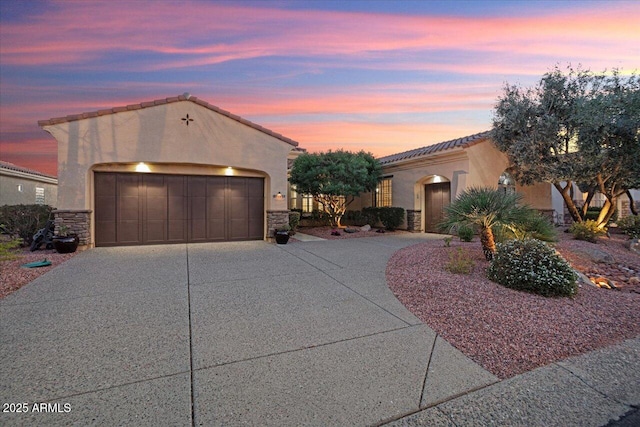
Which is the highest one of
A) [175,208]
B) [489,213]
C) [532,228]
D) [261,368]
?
[175,208]

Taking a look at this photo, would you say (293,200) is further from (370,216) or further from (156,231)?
(156,231)

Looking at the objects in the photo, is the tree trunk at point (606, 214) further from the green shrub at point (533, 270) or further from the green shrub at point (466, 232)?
the green shrub at point (533, 270)

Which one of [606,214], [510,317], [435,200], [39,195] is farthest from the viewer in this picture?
[39,195]

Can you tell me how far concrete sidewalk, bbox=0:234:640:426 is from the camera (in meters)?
2.21

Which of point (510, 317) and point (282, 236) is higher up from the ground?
point (282, 236)

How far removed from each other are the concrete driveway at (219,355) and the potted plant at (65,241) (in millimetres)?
3391

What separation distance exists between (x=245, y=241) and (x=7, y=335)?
8002 mm

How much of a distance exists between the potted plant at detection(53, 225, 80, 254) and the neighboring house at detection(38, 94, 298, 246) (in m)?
0.44

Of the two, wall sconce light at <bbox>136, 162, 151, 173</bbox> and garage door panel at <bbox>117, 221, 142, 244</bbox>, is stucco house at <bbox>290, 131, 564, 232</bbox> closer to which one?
wall sconce light at <bbox>136, 162, 151, 173</bbox>

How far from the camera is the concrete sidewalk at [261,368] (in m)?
2.21

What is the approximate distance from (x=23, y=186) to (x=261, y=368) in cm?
2075

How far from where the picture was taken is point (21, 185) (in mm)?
15852

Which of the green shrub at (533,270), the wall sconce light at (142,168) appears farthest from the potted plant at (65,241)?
the green shrub at (533,270)

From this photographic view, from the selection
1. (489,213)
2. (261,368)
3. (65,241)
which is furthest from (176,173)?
(489,213)
